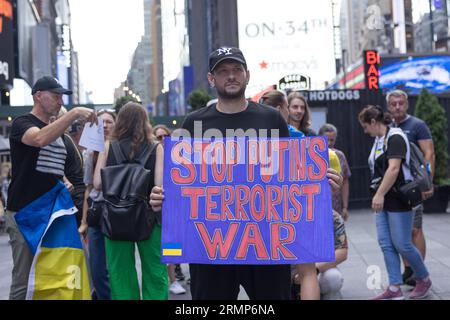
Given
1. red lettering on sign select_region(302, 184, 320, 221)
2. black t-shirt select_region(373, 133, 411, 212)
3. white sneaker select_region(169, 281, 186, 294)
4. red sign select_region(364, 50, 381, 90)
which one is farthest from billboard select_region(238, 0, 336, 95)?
red lettering on sign select_region(302, 184, 320, 221)

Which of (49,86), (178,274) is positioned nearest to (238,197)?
Result: (49,86)

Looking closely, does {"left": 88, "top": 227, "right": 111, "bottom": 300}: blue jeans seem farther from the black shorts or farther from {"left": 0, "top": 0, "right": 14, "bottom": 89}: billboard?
{"left": 0, "top": 0, "right": 14, "bottom": 89}: billboard

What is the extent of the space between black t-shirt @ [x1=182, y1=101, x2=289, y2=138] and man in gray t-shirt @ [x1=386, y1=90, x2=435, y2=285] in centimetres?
332

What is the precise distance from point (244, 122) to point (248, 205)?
43cm

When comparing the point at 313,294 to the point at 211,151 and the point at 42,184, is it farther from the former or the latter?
the point at 42,184

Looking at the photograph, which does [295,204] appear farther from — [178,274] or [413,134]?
[178,274]

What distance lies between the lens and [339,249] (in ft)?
18.6

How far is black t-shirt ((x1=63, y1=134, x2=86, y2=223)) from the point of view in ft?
17.5

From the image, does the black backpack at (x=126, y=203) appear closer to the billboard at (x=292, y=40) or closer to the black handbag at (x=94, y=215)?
the black handbag at (x=94, y=215)

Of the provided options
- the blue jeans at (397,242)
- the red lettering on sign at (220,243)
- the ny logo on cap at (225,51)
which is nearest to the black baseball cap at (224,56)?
the ny logo on cap at (225,51)

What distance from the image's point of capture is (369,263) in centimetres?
850

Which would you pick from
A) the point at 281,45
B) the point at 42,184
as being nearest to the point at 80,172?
the point at 42,184

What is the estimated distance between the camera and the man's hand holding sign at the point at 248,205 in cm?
346
